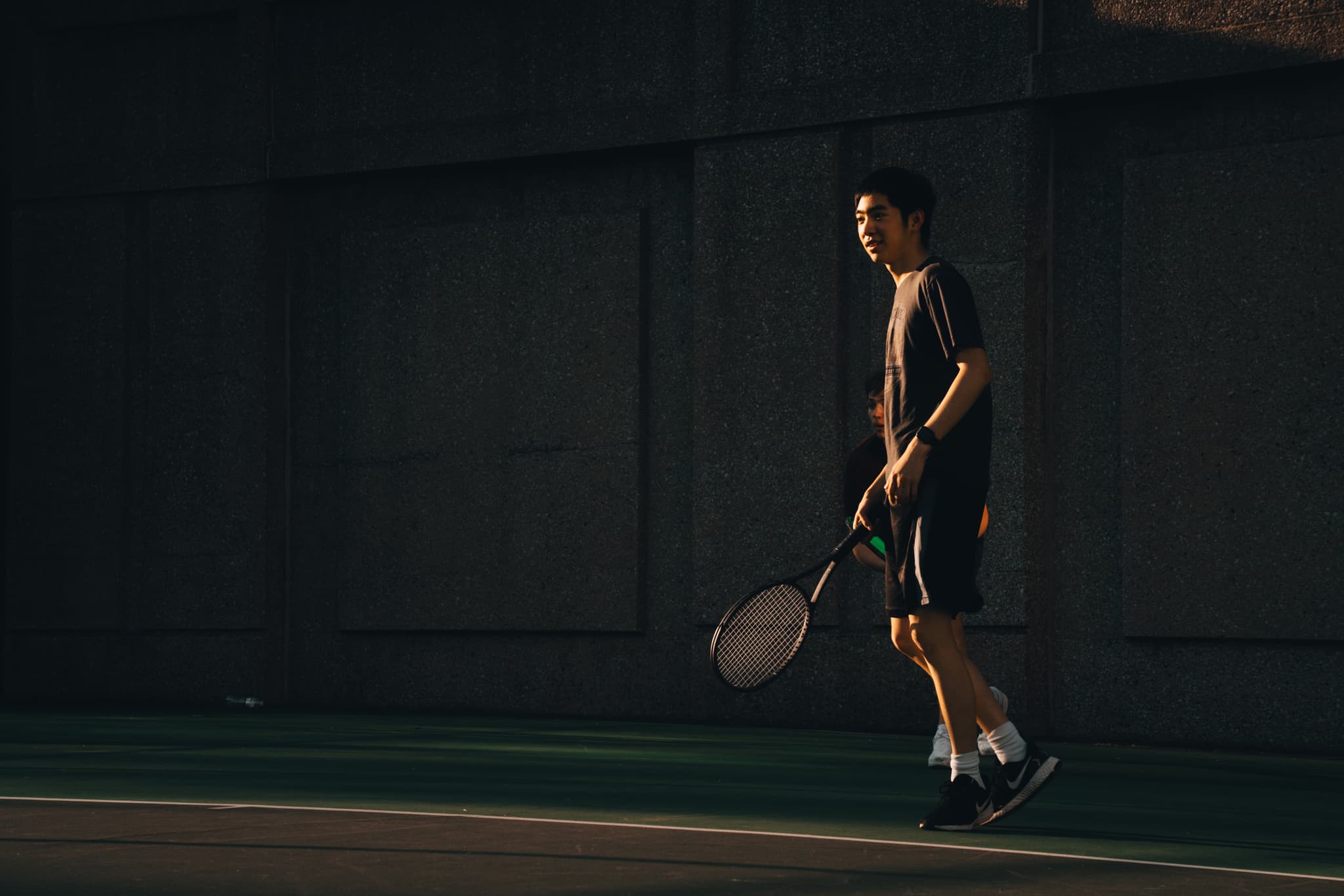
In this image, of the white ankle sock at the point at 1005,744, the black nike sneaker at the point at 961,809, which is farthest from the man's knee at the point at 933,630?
the black nike sneaker at the point at 961,809

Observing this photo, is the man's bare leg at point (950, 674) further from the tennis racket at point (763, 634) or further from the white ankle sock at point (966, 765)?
the tennis racket at point (763, 634)

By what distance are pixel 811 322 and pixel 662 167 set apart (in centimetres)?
162

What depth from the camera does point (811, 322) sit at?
39.3 feet

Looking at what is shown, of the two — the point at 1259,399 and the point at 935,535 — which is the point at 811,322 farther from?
the point at 935,535

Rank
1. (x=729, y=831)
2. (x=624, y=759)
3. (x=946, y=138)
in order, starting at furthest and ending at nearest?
(x=946, y=138) → (x=624, y=759) → (x=729, y=831)

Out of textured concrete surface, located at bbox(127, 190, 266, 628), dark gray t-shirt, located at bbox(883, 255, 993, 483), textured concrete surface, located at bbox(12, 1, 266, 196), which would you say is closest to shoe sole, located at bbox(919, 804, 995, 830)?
dark gray t-shirt, located at bbox(883, 255, 993, 483)

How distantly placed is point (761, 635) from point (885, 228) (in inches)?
57.9

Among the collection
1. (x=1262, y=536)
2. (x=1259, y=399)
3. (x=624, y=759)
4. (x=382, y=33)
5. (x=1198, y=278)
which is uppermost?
(x=382, y=33)

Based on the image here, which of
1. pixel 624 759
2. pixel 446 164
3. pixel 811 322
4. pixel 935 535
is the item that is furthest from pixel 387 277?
pixel 935 535

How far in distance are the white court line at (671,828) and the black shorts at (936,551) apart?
733 millimetres

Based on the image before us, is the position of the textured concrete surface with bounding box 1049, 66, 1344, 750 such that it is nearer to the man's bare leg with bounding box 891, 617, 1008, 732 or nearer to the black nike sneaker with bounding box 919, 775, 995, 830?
the man's bare leg with bounding box 891, 617, 1008, 732

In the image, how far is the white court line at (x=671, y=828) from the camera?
547 centimetres

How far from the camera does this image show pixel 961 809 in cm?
616

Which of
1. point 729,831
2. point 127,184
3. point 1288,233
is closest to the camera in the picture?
point 729,831
